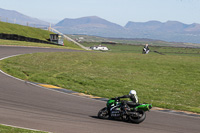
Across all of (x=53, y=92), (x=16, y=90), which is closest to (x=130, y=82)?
(x=53, y=92)

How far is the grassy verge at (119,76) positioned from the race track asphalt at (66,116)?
10.2 feet

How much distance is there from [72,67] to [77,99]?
1212 centimetres

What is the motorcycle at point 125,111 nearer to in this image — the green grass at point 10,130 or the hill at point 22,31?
the green grass at point 10,130

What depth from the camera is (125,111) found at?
1258cm

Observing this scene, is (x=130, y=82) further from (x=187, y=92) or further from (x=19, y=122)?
(x=19, y=122)

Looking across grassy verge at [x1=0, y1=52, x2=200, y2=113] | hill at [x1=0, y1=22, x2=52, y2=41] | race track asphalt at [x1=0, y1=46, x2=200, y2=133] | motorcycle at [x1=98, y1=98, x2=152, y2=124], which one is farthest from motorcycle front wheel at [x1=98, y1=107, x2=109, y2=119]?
hill at [x1=0, y1=22, x2=52, y2=41]

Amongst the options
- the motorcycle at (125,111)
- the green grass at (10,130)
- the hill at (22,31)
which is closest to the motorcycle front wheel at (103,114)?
the motorcycle at (125,111)

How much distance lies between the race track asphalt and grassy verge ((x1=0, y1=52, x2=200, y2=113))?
3117 millimetres

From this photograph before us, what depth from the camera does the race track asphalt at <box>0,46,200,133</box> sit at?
11000mm

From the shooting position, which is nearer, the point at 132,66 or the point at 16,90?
the point at 16,90

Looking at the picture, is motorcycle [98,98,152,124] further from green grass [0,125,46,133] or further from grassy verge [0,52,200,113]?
grassy verge [0,52,200,113]

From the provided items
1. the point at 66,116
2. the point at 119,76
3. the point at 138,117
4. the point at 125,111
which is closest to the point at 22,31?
the point at 119,76

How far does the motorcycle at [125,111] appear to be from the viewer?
12.4m

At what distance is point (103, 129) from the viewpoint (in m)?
11.1
